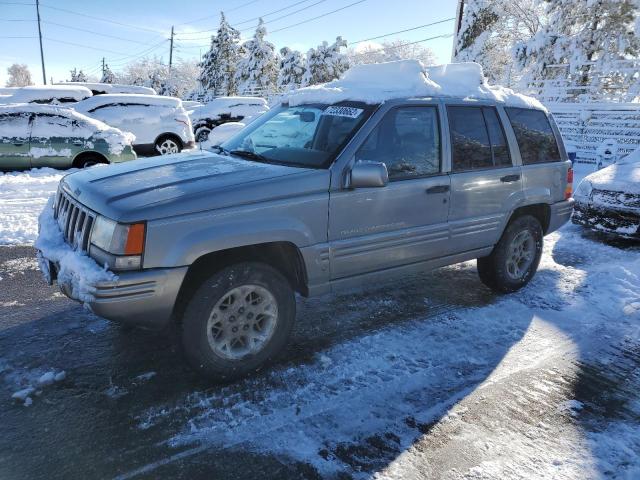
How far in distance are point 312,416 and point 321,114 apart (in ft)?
7.72

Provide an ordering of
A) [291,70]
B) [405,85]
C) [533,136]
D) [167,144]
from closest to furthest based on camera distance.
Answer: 1. [405,85]
2. [533,136]
3. [167,144]
4. [291,70]

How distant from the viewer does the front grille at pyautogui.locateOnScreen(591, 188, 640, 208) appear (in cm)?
702

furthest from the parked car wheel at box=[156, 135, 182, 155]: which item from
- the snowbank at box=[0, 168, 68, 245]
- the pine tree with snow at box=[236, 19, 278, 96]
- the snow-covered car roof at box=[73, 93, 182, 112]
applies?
the pine tree with snow at box=[236, 19, 278, 96]

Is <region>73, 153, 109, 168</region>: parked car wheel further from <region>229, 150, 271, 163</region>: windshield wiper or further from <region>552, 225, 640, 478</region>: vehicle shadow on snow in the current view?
<region>552, 225, 640, 478</region>: vehicle shadow on snow

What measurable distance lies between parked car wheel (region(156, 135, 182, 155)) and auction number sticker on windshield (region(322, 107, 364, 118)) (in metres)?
10.1

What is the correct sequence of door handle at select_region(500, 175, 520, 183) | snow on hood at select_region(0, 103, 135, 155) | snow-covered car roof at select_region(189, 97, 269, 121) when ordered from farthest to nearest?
snow-covered car roof at select_region(189, 97, 269, 121) < snow on hood at select_region(0, 103, 135, 155) < door handle at select_region(500, 175, 520, 183)

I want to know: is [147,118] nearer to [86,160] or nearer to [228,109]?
[86,160]

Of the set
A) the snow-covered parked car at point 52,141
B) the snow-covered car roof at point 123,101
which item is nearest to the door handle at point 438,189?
the snow-covered parked car at point 52,141

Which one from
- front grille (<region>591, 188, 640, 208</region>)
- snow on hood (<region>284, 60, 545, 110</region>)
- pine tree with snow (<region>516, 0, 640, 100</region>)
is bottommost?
front grille (<region>591, 188, 640, 208</region>)

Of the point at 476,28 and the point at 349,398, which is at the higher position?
the point at 476,28

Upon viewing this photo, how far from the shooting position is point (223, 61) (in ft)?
173

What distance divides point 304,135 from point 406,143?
2.70 feet

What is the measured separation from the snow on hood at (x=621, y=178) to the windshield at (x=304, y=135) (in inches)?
209

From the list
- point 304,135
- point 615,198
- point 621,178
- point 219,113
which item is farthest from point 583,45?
point 304,135
